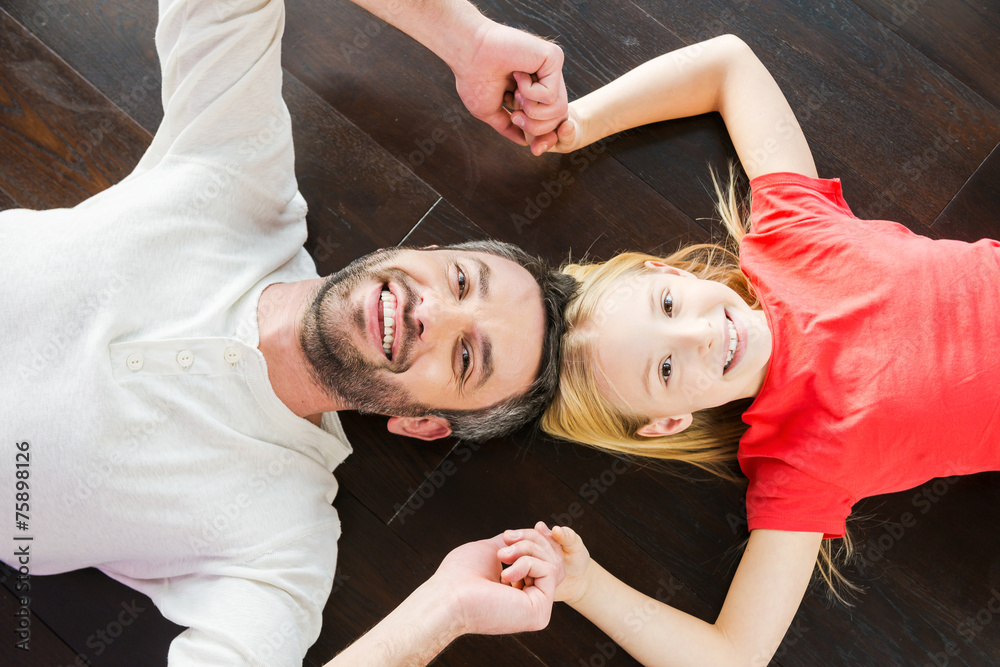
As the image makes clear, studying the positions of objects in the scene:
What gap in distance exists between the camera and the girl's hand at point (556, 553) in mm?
1364

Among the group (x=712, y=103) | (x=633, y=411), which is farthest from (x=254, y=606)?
(x=712, y=103)

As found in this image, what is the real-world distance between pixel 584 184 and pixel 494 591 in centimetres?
118

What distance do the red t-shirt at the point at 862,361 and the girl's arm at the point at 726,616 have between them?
3.3 inches

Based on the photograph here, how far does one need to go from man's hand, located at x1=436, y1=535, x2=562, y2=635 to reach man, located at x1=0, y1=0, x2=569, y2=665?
1.11 feet

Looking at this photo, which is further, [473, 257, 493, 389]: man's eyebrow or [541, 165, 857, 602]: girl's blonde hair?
[541, 165, 857, 602]: girl's blonde hair

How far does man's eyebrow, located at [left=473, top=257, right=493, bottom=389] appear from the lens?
134cm

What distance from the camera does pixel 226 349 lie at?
136 centimetres

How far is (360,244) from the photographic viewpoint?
179 cm

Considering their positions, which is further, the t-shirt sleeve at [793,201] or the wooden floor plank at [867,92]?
the wooden floor plank at [867,92]

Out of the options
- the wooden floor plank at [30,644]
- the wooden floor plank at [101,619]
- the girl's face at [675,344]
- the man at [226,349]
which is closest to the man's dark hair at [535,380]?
the man at [226,349]

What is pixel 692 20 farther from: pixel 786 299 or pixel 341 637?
pixel 341 637

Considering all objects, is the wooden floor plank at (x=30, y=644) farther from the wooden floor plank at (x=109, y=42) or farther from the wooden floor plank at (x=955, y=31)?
the wooden floor plank at (x=955, y=31)

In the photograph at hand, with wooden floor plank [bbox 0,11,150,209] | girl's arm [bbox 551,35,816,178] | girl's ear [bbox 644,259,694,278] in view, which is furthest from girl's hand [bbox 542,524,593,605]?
wooden floor plank [bbox 0,11,150,209]

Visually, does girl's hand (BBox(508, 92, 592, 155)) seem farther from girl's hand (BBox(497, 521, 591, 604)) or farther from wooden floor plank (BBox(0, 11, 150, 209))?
wooden floor plank (BBox(0, 11, 150, 209))
